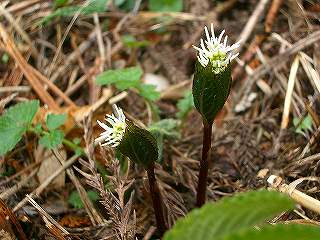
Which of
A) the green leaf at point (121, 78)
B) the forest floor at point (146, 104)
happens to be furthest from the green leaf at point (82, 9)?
the green leaf at point (121, 78)

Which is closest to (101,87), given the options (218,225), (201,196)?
(201,196)

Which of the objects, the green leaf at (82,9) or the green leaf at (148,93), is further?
the green leaf at (82,9)

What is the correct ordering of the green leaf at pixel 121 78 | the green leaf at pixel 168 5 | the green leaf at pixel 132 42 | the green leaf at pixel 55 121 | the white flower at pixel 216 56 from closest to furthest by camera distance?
the white flower at pixel 216 56 → the green leaf at pixel 55 121 → the green leaf at pixel 121 78 → the green leaf at pixel 132 42 → the green leaf at pixel 168 5

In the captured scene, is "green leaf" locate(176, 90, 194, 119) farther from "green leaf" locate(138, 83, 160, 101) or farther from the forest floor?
"green leaf" locate(138, 83, 160, 101)

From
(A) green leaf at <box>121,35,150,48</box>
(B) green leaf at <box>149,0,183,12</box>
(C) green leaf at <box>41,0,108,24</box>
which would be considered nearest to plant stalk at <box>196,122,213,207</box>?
(A) green leaf at <box>121,35,150,48</box>

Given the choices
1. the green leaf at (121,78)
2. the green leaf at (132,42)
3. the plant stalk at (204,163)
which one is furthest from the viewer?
the green leaf at (132,42)

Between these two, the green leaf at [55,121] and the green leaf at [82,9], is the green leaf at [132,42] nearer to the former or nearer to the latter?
the green leaf at [82,9]

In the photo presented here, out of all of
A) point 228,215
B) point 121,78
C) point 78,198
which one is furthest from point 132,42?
point 228,215

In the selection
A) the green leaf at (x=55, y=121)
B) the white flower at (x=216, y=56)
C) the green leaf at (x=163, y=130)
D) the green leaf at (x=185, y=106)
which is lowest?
the green leaf at (x=185, y=106)
